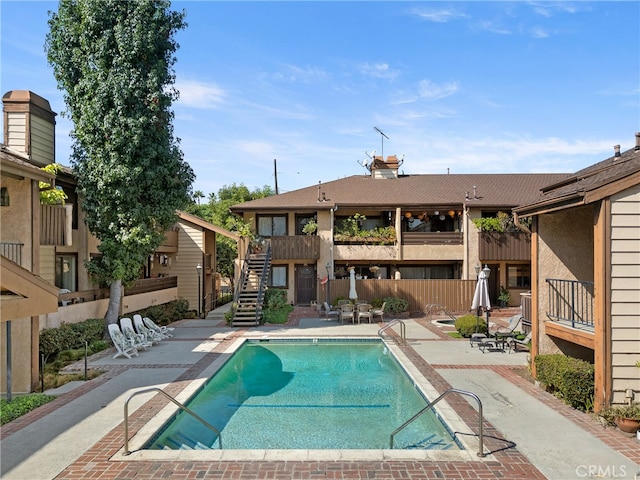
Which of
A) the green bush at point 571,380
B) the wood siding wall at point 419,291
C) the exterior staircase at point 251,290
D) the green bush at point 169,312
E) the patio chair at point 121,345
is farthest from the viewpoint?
the wood siding wall at point 419,291

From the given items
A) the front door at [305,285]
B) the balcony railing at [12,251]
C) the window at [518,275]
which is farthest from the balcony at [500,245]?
the balcony railing at [12,251]

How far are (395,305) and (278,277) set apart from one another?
810cm

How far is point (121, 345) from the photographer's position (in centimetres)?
1313

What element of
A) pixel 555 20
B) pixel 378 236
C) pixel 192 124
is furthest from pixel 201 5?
pixel 378 236

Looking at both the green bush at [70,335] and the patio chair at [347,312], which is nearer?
the green bush at [70,335]

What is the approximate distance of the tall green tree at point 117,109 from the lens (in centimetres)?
1445

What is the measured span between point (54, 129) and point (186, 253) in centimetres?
1097

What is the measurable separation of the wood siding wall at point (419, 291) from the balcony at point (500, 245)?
2.00 metres

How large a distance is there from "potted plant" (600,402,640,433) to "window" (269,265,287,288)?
20186 millimetres

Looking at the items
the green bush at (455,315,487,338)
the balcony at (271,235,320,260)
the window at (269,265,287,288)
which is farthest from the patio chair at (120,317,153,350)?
the green bush at (455,315,487,338)

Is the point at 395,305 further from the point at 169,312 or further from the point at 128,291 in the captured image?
the point at 128,291

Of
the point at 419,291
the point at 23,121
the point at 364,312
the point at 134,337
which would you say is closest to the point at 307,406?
the point at 134,337

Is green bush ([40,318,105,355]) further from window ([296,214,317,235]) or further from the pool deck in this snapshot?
window ([296,214,317,235])

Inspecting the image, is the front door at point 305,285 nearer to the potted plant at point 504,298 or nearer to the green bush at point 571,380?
Answer: the potted plant at point 504,298
